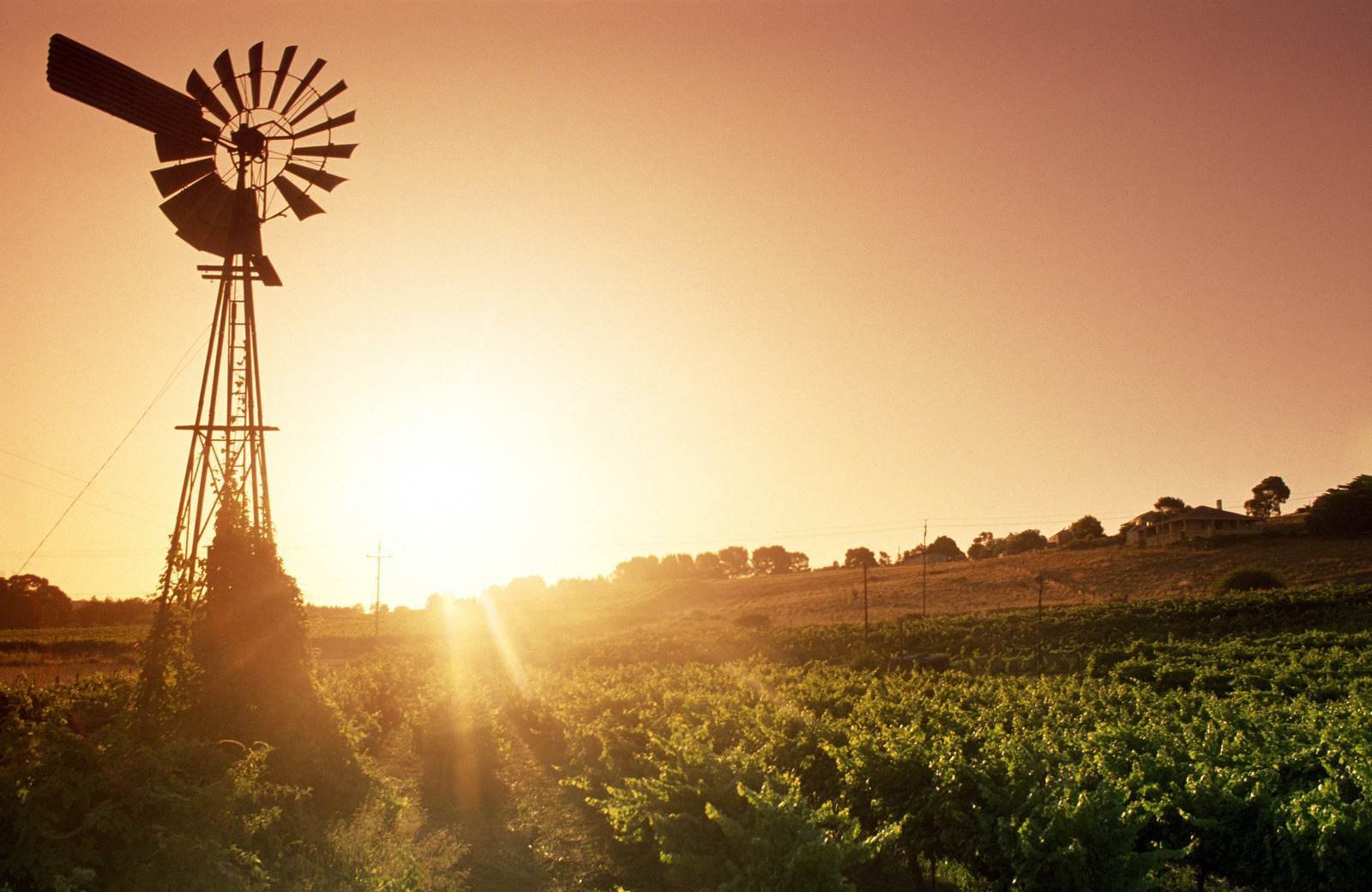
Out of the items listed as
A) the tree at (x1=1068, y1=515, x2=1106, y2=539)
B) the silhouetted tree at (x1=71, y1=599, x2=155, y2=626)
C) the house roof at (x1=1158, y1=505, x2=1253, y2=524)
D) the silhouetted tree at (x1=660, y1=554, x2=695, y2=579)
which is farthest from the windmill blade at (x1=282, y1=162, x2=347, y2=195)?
the silhouetted tree at (x1=660, y1=554, x2=695, y2=579)

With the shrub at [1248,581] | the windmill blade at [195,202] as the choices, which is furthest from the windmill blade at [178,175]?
the shrub at [1248,581]

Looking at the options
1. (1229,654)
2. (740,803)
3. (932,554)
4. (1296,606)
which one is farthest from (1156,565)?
(740,803)

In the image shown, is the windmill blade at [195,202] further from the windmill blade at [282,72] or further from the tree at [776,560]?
the tree at [776,560]

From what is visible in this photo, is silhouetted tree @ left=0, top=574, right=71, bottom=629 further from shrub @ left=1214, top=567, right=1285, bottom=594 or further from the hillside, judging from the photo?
shrub @ left=1214, top=567, right=1285, bottom=594

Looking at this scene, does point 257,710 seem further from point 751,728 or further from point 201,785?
point 751,728

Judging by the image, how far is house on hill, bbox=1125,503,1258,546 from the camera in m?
99.0

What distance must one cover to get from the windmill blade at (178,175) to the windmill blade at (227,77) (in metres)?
1.57

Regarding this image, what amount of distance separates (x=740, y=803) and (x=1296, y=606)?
2270 inches

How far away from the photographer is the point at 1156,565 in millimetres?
83375

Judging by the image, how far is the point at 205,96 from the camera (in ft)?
58.7

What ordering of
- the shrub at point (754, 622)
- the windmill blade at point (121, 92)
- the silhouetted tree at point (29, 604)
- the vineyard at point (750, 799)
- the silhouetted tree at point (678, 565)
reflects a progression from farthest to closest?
the silhouetted tree at point (678, 565) < the shrub at point (754, 622) < the silhouetted tree at point (29, 604) < the windmill blade at point (121, 92) < the vineyard at point (750, 799)

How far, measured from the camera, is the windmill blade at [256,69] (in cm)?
1795

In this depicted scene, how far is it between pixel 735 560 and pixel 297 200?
17891 centimetres

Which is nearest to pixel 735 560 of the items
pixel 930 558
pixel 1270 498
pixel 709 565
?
pixel 709 565
